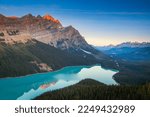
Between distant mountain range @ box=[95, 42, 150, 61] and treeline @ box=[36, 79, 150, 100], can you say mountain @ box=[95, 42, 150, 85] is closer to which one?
distant mountain range @ box=[95, 42, 150, 61]

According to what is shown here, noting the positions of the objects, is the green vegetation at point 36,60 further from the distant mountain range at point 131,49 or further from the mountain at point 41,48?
the distant mountain range at point 131,49

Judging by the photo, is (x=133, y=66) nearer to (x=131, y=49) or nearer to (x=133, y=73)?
(x=133, y=73)

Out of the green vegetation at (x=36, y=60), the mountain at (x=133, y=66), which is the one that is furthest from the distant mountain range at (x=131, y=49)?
the green vegetation at (x=36, y=60)

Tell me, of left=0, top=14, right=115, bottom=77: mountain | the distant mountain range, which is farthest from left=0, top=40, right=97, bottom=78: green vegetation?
the distant mountain range

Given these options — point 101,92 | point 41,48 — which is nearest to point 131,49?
point 101,92

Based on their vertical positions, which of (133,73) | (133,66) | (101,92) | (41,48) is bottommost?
(101,92)
